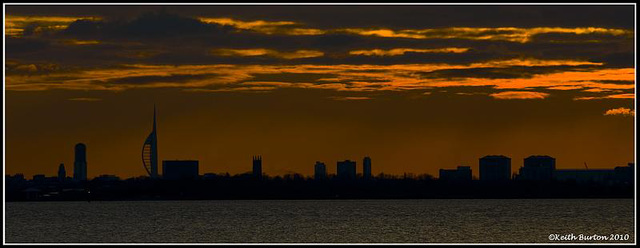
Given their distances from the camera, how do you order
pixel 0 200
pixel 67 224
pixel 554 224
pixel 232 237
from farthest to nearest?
pixel 67 224, pixel 554 224, pixel 232 237, pixel 0 200

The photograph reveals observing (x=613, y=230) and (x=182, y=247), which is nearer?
(x=182, y=247)

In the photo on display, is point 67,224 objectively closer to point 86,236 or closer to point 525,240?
point 86,236

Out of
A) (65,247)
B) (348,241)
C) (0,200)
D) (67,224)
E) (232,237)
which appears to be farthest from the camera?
(67,224)

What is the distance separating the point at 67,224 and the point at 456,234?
68471 mm

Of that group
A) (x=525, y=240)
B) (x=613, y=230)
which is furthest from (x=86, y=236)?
(x=613, y=230)

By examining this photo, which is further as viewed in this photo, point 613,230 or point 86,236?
point 613,230

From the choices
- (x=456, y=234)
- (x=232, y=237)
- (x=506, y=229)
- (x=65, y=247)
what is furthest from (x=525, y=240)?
(x=65, y=247)

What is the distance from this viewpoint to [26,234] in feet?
500

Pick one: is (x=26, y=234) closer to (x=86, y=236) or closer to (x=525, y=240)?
(x=86, y=236)

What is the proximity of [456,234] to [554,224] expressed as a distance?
116ft

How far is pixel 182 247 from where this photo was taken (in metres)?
89.3

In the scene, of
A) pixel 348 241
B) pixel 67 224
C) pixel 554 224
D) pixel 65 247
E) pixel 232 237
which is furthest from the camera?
pixel 67 224

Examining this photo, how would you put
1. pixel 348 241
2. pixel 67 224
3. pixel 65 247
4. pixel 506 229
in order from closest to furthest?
pixel 65 247 → pixel 348 241 → pixel 506 229 → pixel 67 224

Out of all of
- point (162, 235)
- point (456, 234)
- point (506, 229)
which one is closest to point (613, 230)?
point (506, 229)
